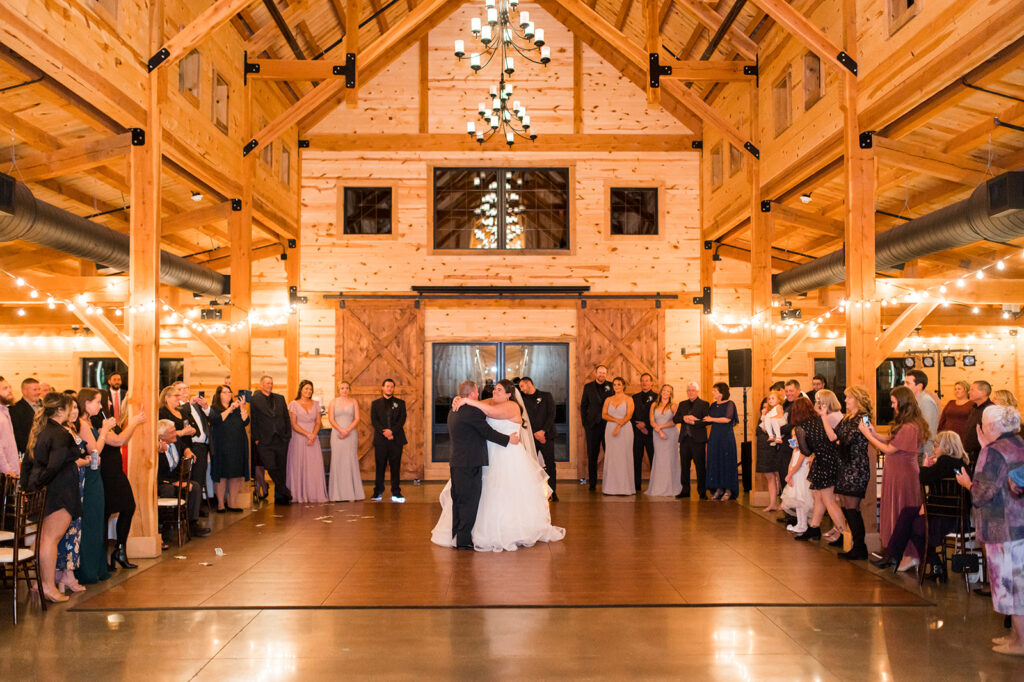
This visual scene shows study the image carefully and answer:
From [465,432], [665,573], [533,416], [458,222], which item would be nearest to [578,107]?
[458,222]

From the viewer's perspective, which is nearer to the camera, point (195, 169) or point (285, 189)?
point (195, 169)

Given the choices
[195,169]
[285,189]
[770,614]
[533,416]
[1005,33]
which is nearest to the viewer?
[770,614]

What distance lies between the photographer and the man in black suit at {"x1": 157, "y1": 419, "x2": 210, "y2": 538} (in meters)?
7.92

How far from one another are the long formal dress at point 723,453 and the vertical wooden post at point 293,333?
6.65m

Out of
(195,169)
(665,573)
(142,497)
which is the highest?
(195,169)

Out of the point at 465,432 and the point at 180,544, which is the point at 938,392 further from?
the point at 180,544

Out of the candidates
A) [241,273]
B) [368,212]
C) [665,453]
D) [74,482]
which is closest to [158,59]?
[241,273]

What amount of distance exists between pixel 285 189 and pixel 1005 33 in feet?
34.1

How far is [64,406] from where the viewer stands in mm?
5758

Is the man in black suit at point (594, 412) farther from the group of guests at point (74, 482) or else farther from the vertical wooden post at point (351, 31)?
the group of guests at point (74, 482)

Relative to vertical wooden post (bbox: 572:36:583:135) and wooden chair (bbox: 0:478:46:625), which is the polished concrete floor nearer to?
wooden chair (bbox: 0:478:46:625)

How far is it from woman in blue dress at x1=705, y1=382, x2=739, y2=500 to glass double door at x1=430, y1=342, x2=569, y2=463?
3150 mm

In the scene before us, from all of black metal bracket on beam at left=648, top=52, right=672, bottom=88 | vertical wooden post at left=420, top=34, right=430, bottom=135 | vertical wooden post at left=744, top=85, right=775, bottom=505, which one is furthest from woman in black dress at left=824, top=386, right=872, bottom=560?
vertical wooden post at left=420, top=34, right=430, bottom=135

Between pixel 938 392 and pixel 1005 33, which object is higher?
Answer: pixel 1005 33
